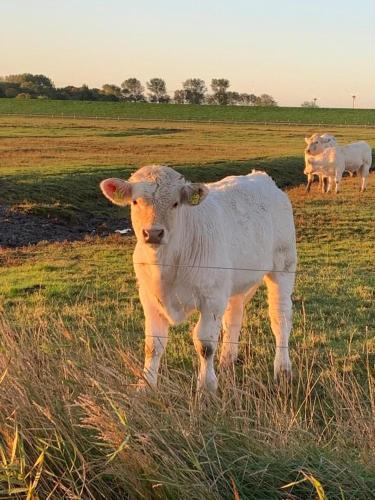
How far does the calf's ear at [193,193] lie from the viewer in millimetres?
5375

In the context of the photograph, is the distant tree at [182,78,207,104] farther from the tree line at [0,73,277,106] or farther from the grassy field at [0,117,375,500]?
the grassy field at [0,117,375,500]

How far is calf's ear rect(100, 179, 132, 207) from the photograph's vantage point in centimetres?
533

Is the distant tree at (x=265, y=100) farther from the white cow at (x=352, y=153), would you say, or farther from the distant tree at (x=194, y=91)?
the white cow at (x=352, y=153)

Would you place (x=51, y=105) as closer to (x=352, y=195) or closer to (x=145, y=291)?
(x=352, y=195)

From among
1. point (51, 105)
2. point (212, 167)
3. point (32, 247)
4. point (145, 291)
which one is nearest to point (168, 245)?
point (145, 291)

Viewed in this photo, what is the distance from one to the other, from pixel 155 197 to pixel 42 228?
13.1 m

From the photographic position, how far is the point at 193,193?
5406 millimetres

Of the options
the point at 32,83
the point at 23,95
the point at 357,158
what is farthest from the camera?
the point at 32,83

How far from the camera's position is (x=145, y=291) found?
19.2 feet

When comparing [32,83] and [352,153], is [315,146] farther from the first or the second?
[32,83]

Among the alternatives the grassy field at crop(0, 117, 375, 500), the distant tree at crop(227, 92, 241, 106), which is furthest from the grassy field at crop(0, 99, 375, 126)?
the grassy field at crop(0, 117, 375, 500)

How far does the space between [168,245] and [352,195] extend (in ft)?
69.4

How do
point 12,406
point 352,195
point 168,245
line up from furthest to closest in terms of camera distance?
point 352,195 → point 168,245 → point 12,406

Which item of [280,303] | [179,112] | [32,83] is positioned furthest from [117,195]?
[32,83]
